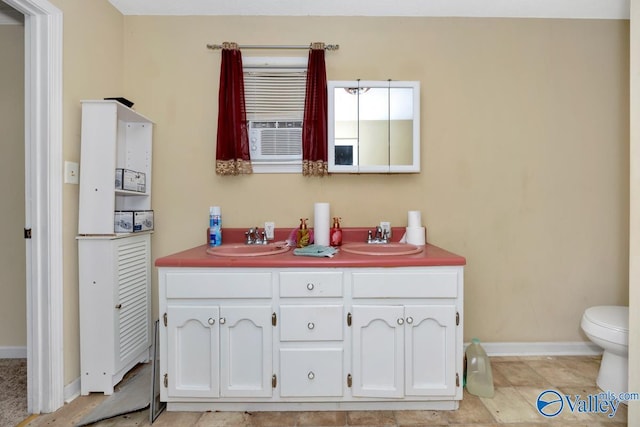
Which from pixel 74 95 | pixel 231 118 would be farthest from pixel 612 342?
pixel 74 95

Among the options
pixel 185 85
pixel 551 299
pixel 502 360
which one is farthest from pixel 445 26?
pixel 502 360

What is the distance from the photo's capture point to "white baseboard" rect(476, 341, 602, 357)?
2146 millimetres

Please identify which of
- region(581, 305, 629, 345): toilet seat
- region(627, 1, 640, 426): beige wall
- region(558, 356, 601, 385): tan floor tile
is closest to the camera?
region(627, 1, 640, 426): beige wall

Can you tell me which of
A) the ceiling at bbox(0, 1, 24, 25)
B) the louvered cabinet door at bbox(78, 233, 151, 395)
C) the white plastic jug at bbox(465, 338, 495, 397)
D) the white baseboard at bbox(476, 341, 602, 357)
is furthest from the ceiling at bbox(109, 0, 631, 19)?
the white baseboard at bbox(476, 341, 602, 357)

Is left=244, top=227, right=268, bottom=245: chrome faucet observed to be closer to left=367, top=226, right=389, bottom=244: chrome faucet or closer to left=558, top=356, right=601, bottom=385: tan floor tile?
left=367, top=226, right=389, bottom=244: chrome faucet

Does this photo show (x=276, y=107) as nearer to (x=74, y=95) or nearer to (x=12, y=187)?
(x=74, y=95)

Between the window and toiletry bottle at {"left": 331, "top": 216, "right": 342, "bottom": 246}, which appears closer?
toiletry bottle at {"left": 331, "top": 216, "right": 342, "bottom": 246}

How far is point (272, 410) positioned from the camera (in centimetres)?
159

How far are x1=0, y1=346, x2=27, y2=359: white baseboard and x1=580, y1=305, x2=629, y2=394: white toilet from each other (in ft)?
11.6

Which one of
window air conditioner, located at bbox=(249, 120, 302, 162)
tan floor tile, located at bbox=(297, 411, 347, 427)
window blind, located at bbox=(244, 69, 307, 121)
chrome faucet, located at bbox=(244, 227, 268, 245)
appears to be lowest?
tan floor tile, located at bbox=(297, 411, 347, 427)

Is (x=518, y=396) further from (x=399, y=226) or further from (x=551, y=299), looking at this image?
(x=399, y=226)

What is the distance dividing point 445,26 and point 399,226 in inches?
54.6

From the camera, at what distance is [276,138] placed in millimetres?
2119

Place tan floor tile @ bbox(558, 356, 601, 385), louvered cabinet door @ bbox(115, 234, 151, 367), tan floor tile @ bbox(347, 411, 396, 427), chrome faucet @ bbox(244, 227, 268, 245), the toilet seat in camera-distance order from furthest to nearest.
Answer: chrome faucet @ bbox(244, 227, 268, 245) < tan floor tile @ bbox(558, 356, 601, 385) < louvered cabinet door @ bbox(115, 234, 151, 367) < the toilet seat < tan floor tile @ bbox(347, 411, 396, 427)
